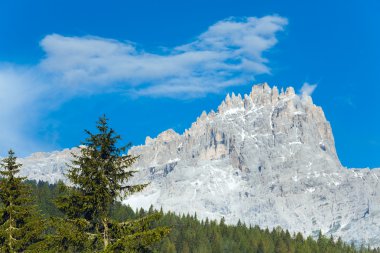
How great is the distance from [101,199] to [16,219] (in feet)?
32.2

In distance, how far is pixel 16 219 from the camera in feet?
105

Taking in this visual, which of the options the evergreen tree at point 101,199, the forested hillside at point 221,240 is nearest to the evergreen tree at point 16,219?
the evergreen tree at point 101,199

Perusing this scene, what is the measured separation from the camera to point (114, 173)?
2486 centimetres

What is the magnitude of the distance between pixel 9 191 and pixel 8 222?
1770 mm

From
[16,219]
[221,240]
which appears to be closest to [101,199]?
[16,219]

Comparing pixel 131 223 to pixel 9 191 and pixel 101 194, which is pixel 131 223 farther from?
pixel 9 191

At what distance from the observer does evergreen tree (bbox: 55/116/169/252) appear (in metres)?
23.5

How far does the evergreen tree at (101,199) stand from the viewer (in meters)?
23.5

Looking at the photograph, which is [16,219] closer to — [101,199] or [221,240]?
[101,199]

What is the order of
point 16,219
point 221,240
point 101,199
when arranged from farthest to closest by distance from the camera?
point 221,240 < point 16,219 < point 101,199

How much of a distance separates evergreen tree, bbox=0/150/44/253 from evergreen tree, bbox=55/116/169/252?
719cm

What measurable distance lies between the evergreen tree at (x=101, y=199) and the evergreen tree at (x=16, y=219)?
7.19 m

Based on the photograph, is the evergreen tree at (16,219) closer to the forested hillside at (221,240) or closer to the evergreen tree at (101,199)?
the evergreen tree at (101,199)

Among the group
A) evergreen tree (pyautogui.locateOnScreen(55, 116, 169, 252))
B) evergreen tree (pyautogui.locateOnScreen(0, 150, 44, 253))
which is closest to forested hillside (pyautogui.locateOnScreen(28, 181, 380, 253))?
evergreen tree (pyautogui.locateOnScreen(0, 150, 44, 253))
